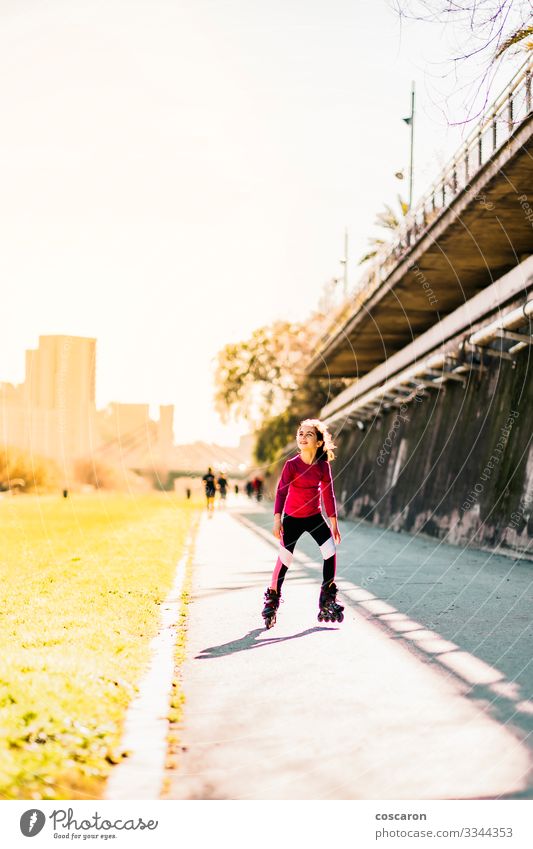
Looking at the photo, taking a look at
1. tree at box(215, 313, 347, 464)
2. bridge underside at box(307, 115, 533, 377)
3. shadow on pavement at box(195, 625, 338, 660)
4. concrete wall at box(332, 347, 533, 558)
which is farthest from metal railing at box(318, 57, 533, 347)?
tree at box(215, 313, 347, 464)

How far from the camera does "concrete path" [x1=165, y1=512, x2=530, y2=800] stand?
12.8ft

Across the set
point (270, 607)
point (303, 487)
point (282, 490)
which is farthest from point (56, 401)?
point (270, 607)

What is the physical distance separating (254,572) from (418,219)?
1337 centimetres

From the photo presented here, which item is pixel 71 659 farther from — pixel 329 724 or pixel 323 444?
pixel 323 444

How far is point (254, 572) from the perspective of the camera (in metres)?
13.2

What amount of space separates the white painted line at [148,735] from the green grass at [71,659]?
0.20 feet

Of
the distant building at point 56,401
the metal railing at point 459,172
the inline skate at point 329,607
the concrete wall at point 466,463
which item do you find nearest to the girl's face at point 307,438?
the inline skate at point 329,607

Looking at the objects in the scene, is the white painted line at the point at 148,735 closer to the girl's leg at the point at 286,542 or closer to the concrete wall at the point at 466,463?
the girl's leg at the point at 286,542

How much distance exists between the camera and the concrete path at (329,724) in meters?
3.91

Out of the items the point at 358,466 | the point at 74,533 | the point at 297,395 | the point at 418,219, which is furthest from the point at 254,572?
the point at 297,395

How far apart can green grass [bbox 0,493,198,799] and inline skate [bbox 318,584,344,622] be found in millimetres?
1395

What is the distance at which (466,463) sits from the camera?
21578mm

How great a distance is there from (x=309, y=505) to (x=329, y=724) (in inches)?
127
